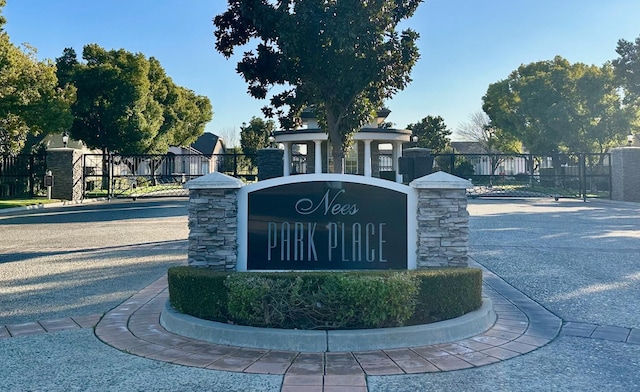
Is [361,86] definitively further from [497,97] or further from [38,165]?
[497,97]

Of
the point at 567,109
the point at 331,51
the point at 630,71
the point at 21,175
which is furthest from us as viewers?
the point at 567,109

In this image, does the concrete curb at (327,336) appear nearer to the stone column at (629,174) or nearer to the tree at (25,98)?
the tree at (25,98)

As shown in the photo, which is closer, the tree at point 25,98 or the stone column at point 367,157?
the tree at point 25,98

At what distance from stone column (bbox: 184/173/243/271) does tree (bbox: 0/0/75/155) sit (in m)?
17.0

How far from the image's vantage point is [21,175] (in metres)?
24.9

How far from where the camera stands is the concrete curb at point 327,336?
4.18 meters

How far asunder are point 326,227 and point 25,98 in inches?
754

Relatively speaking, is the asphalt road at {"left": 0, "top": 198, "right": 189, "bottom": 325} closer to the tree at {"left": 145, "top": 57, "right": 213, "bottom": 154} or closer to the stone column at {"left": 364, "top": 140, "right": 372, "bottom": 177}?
the stone column at {"left": 364, "top": 140, "right": 372, "bottom": 177}

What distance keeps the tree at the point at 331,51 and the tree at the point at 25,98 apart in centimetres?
1137

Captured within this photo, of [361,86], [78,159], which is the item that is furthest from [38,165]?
[361,86]

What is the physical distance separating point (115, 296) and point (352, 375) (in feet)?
12.9

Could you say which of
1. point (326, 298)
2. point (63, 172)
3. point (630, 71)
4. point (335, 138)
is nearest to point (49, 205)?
point (63, 172)

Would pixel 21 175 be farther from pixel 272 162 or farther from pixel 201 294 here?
pixel 201 294

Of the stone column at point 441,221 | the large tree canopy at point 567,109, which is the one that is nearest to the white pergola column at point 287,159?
the stone column at point 441,221
